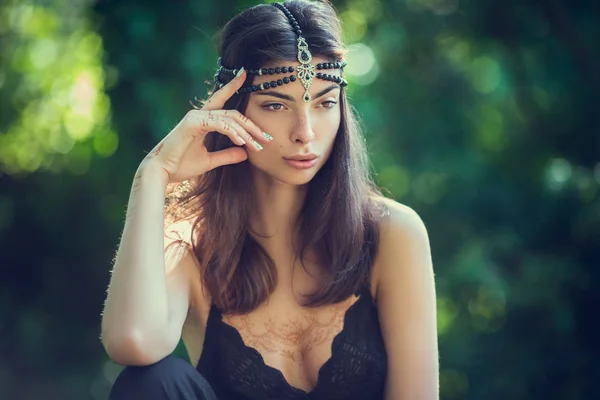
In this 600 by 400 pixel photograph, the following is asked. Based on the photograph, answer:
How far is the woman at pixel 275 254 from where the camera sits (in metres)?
2.23

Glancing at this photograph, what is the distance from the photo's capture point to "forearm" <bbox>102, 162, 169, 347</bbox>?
7.13 feet

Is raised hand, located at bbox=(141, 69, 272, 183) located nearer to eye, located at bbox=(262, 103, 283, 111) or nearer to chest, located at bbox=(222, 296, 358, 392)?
eye, located at bbox=(262, 103, 283, 111)

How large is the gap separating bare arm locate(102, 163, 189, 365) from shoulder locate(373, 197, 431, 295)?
0.62 metres

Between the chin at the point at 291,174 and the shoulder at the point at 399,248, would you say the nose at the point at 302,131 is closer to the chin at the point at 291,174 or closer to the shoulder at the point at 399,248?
the chin at the point at 291,174

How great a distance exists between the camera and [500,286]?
4062mm

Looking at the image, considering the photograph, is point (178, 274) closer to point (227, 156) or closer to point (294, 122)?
point (227, 156)

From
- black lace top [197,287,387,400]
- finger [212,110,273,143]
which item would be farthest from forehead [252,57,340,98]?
black lace top [197,287,387,400]

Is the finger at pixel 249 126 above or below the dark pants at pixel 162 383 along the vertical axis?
above

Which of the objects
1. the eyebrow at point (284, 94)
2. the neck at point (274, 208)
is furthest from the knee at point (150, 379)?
the eyebrow at point (284, 94)

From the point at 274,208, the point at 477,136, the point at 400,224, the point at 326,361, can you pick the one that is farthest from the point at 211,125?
the point at 477,136

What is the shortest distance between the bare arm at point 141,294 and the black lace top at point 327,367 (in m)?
0.19

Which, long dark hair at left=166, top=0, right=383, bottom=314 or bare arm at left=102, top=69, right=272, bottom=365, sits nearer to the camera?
bare arm at left=102, top=69, right=272, bottom=365

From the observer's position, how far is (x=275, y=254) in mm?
2557

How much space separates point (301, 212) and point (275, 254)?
0.15 meters
